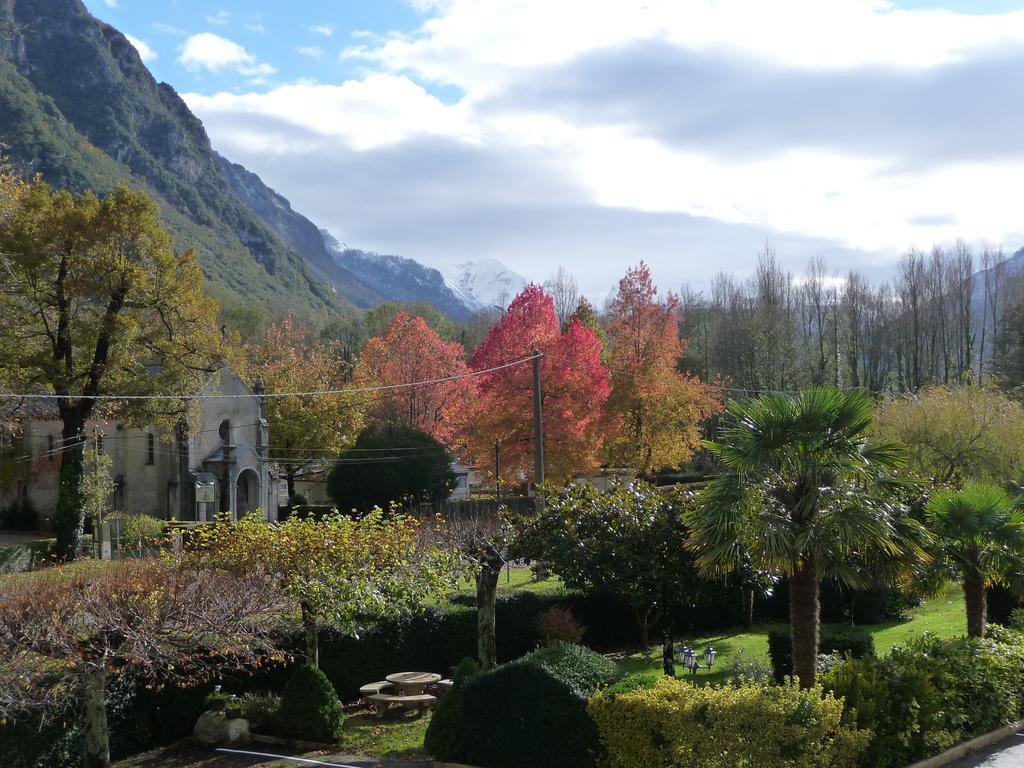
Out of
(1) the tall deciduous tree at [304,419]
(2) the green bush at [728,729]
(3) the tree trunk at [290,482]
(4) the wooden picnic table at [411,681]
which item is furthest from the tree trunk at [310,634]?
(3) the tree trunk at [290,482]

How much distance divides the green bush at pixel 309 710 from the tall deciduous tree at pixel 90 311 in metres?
18.2

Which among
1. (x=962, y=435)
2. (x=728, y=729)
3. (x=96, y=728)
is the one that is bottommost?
(x=96, y=728)

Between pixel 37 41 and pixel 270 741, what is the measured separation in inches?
6414

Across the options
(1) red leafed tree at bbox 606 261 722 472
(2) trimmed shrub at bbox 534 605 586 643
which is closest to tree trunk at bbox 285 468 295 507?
(1) red leafed tree at bbox 606 261 722 472

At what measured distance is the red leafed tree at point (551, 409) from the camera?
126 feet

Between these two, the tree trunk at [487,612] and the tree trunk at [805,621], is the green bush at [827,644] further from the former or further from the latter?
the tree trunk at [487,612]

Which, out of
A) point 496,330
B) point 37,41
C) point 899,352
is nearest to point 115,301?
point 496,330

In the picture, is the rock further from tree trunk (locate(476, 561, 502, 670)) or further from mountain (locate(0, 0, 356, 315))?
mountain (locate(0, 0, 356, 315))

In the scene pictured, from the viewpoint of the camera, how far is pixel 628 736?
11.8 m

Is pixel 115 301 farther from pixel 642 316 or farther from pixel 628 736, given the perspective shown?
pixel 628 736

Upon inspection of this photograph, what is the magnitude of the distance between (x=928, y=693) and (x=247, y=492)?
4302cm

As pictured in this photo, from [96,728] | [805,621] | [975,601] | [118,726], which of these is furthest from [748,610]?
[96,728]

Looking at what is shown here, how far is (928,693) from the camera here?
512 inches

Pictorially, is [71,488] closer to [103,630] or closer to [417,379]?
[103,630]
